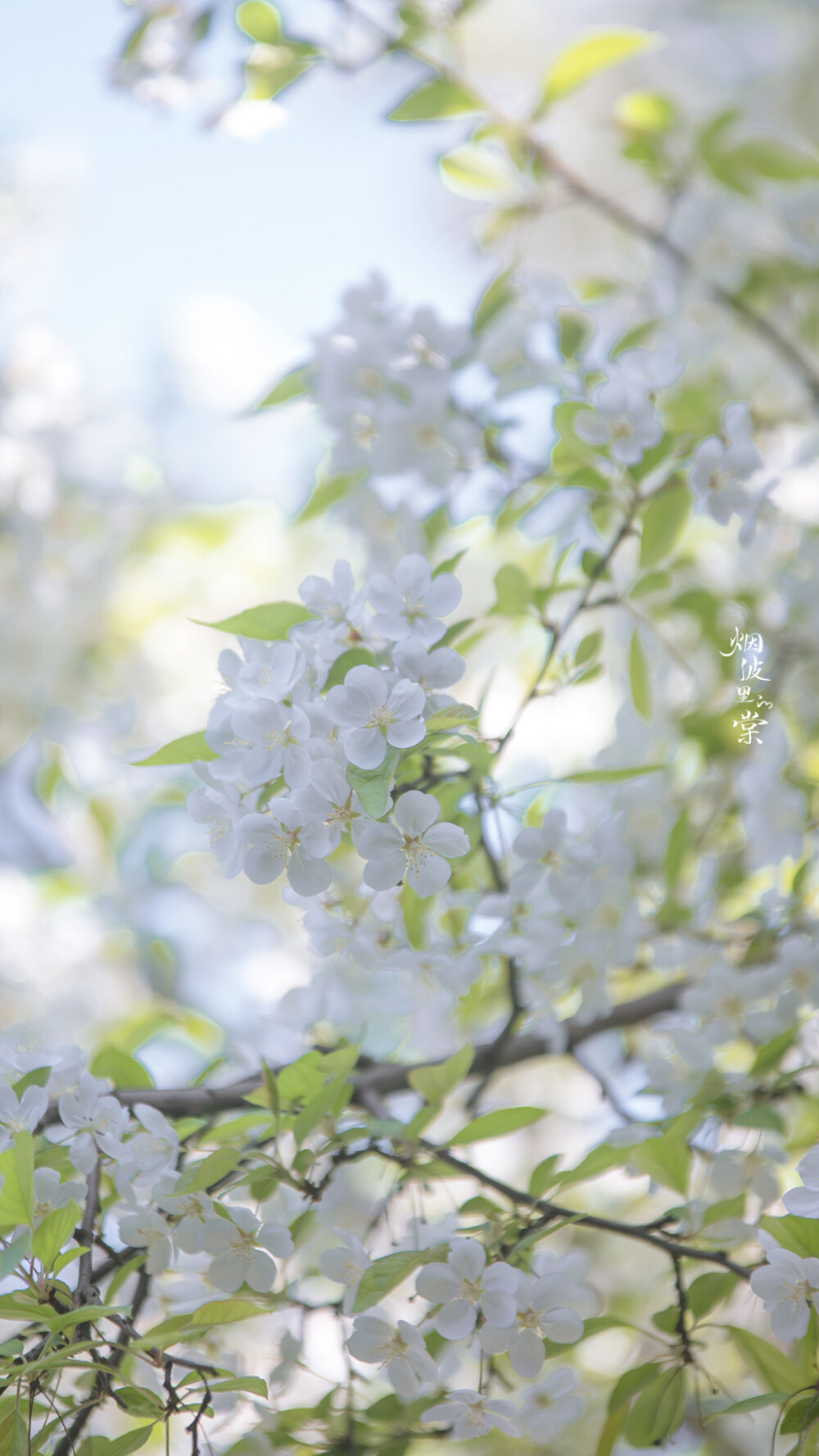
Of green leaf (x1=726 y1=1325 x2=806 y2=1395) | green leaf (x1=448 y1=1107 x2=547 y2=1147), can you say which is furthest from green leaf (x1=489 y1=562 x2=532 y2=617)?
green leaf (x1=726 y1=1325 x2=806 y2=1395)

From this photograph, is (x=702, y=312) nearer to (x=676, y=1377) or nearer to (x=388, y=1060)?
(x=388, y=1060)

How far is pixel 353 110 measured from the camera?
1.64 m

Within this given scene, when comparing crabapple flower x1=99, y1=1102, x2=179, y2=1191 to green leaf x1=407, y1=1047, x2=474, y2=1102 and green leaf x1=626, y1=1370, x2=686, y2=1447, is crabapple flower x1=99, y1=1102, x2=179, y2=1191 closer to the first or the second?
green leaf x1=407, y1=1047, x2=474, y2=1102

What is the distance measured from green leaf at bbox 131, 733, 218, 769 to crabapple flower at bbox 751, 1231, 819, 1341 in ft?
1.07

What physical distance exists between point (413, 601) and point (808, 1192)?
0.31 metres

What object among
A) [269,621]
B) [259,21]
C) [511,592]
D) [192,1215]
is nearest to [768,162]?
[259,21]

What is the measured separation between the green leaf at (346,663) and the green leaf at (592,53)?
568 millimetres

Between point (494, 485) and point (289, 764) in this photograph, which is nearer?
point (289, 764)

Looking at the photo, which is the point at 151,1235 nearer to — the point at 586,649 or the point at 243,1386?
the point at 243,1386

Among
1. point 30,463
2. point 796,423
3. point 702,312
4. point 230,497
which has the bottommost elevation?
point 230,497

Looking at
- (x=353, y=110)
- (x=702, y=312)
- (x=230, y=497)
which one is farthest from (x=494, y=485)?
(x=230, y=497)

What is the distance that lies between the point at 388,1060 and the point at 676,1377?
0.22 m

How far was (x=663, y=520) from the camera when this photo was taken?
1.92ft

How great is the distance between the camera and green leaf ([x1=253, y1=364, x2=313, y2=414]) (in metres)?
0.71
